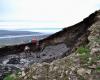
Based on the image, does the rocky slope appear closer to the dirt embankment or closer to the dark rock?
the dirt embankment

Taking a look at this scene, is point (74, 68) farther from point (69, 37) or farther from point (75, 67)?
point (69, 37)

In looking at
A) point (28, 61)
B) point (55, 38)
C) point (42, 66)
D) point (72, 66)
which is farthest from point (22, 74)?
point (55, 38)

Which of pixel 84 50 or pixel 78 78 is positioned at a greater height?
pixel 84 50

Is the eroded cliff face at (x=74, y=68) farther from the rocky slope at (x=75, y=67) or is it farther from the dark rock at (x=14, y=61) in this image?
the dark rock at (x=14, y=61)

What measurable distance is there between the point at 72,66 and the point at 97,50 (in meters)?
0.98

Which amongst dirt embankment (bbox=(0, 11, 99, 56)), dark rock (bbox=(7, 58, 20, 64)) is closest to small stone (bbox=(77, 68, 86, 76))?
dirt embankment (bbox=(0, 11, 99, 56))

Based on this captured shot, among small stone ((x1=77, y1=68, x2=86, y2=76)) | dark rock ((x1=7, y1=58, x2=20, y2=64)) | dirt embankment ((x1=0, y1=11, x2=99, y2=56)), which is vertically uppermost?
dirt embankment ((x1=0, y1=11, x2=99, y2=56))

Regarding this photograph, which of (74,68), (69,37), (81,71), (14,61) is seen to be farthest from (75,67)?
(14,61)

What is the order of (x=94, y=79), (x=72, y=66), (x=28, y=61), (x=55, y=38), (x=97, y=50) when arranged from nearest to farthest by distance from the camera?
(x=94, y=79) → (x=72, y=66) → (x=97, y=50) → (x=28, y=61) → (x=55, y=38)

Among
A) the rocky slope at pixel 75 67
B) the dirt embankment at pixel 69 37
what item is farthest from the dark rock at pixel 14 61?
the rocky slope at pixel 75 67

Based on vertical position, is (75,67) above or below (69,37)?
below

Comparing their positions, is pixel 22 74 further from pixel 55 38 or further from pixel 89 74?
pixel 55 38

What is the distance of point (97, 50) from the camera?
8914 millimetres

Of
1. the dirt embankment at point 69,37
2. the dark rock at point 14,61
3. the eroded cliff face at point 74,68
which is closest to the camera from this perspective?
the eroded cliff face at point 74,68
